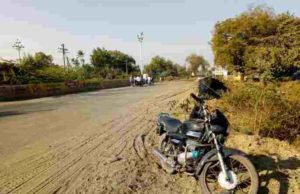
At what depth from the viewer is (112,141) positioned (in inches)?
397

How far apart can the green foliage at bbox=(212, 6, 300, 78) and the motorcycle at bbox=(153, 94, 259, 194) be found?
31.3 feet

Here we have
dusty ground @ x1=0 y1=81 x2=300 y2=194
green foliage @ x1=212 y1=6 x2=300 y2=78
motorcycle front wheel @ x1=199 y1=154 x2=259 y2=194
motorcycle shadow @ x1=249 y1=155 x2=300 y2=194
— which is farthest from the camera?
green foliage @ x1=212 y1=6 x2=300 y2=78

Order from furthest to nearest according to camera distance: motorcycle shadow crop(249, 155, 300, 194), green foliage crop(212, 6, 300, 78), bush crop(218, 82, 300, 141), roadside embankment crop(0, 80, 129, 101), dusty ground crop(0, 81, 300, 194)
Result: 1. roadside embankment crop(0, 80, 129, 101)
2. green foliage crop(212, 6, 300, 78)
3. bush crop(218, 82, 300, 141)
4. dusty ground crop(0, 81, 300, 194)
5. motorcycle shadow crop(249, 155, 300, 194)

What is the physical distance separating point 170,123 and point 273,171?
1.87 meters

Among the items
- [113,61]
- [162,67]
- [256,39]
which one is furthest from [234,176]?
[162,67]

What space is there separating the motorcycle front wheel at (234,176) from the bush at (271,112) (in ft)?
11.9

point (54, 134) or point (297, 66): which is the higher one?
point (297, 66)

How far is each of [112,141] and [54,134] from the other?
250cm

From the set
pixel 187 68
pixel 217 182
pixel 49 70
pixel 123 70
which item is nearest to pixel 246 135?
pixel 217 182

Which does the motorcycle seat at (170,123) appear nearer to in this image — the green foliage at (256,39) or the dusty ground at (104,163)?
the dusty ground at (104,163)

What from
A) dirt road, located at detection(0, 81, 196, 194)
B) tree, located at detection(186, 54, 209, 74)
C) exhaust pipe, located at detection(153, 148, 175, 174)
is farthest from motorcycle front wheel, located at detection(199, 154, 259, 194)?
tree, located at detection(186, 54, 209, 74)

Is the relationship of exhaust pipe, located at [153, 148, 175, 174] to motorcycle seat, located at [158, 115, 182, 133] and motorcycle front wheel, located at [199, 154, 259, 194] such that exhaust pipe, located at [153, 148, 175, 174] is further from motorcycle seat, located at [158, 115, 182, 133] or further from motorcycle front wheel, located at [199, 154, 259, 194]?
motorcycle front wheel, located at [199, 154, 259, 194]

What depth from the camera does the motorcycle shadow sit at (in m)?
6.12

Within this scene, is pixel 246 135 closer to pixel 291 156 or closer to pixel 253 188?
pixel 291 156
